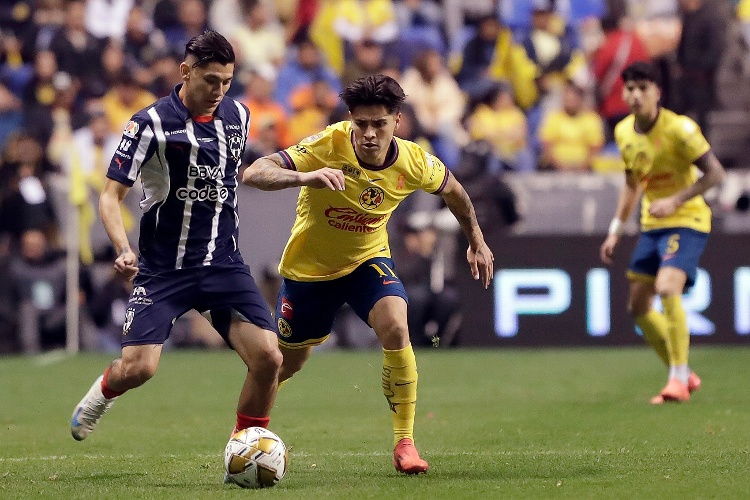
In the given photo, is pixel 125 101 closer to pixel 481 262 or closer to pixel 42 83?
pixel 42 83

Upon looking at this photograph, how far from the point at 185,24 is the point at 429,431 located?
11452 mm

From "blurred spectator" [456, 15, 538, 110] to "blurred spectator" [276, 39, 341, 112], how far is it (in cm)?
179

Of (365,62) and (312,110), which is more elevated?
(365,62)

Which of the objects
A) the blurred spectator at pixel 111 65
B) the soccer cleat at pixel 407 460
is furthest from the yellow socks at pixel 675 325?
the blurred spectator at pixel 111 65

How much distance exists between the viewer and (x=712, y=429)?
8.58m

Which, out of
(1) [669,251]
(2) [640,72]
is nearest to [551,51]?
(2) [640,72]

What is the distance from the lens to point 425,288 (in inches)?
622

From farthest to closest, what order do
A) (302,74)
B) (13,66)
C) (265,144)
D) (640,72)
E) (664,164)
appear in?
(13,66) < (302,74) < (265,144) < (664,164) < (640,72)

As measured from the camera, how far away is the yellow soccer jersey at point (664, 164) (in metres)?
10.6

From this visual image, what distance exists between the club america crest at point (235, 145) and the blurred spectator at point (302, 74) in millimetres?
10897

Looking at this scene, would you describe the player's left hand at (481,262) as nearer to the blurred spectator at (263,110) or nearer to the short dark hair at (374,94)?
the short dark hair at (374,94)

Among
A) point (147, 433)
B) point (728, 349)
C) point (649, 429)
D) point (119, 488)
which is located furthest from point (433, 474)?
point (728, 349)

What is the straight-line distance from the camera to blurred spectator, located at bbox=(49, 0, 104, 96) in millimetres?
18594

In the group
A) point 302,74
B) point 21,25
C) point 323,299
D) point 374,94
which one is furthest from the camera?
point 21,25
